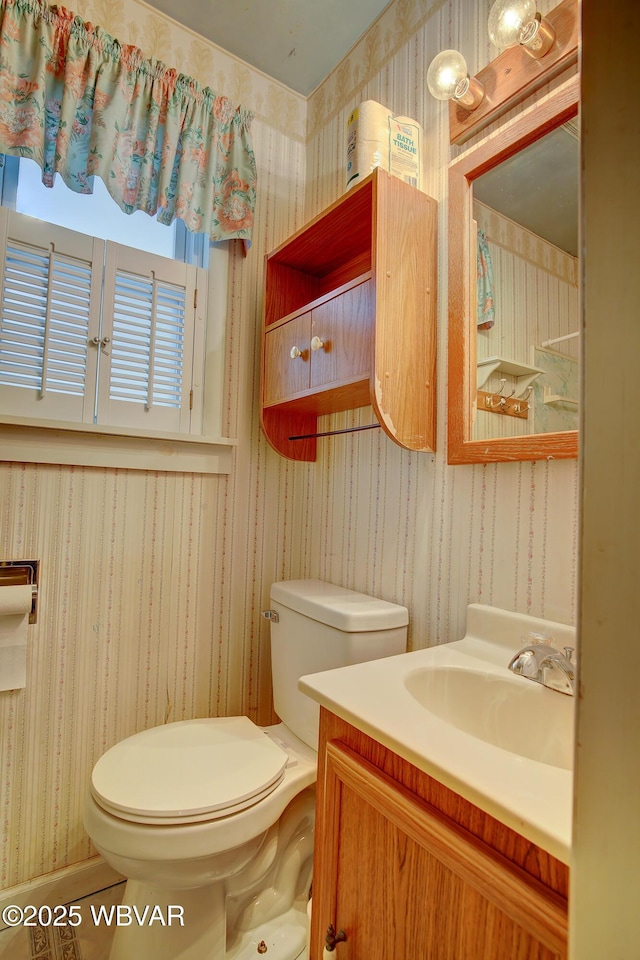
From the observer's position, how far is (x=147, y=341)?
1.42 m

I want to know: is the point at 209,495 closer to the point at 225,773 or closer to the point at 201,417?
the point at 201,417

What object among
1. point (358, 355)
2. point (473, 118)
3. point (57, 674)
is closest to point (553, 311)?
point (358, 355)

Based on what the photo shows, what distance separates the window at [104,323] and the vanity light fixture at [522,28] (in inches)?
36.1

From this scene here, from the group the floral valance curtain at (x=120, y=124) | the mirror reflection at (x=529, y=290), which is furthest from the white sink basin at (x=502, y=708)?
the floral valance curtain at (x=120, y=124)

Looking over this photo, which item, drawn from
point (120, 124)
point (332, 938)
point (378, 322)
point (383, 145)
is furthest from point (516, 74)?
point (332, 938)

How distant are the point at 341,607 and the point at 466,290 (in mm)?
793

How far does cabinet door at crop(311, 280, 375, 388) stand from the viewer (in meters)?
1.08

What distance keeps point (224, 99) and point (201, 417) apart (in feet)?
3.27

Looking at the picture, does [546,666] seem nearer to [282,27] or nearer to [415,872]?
[415,872]

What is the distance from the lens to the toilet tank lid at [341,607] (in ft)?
3.61

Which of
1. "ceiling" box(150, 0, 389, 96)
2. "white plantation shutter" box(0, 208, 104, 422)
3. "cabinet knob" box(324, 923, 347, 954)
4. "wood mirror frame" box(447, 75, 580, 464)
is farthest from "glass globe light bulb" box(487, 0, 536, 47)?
"cabinet knob" box(324, 923, 347, 954)

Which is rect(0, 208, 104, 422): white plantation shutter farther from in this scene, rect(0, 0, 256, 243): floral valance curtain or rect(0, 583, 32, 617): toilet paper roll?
rect(0, 583, 32, 617): toilet paper roll

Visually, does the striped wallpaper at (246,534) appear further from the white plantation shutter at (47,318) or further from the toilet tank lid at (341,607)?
the white plantation shutter at (47,318)

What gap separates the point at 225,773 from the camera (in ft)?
3.30
